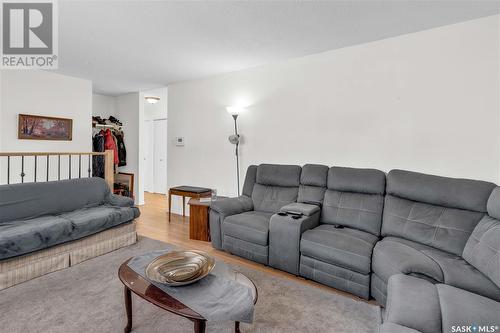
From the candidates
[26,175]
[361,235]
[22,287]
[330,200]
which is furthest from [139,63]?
[361,235]

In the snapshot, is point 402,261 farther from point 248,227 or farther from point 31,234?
point 31,234

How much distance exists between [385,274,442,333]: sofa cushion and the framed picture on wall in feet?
17.1

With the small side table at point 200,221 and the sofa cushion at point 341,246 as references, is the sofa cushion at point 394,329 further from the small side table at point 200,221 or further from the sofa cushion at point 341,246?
the small side table at point 200,221

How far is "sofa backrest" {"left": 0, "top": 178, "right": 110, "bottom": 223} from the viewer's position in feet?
8.78

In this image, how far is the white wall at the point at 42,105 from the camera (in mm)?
3904

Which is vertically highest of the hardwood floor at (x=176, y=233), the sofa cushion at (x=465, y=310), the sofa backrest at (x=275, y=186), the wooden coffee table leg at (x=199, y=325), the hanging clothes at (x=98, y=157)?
the hanging clothes at (x=98, y=157)

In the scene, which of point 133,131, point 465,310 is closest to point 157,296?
point 465,310

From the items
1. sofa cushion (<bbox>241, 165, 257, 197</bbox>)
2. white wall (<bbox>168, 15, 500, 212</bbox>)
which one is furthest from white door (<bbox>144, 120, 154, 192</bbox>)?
sofa cushion (<bbox>241, 165, 257, 197</bbox>)

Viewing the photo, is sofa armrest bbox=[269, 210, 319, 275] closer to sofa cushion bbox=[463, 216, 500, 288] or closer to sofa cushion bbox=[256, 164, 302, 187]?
sofa cushion bbox=[256, 164, 302, 187]

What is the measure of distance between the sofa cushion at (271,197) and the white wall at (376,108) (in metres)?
0.48

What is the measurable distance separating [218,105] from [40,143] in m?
3.02

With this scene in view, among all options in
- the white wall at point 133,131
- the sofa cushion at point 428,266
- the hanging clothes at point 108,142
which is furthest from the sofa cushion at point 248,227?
the hanging clothes at point 108,142

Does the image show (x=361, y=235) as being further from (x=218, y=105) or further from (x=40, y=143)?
(x=40, y=143)

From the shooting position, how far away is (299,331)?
1.79 meters
